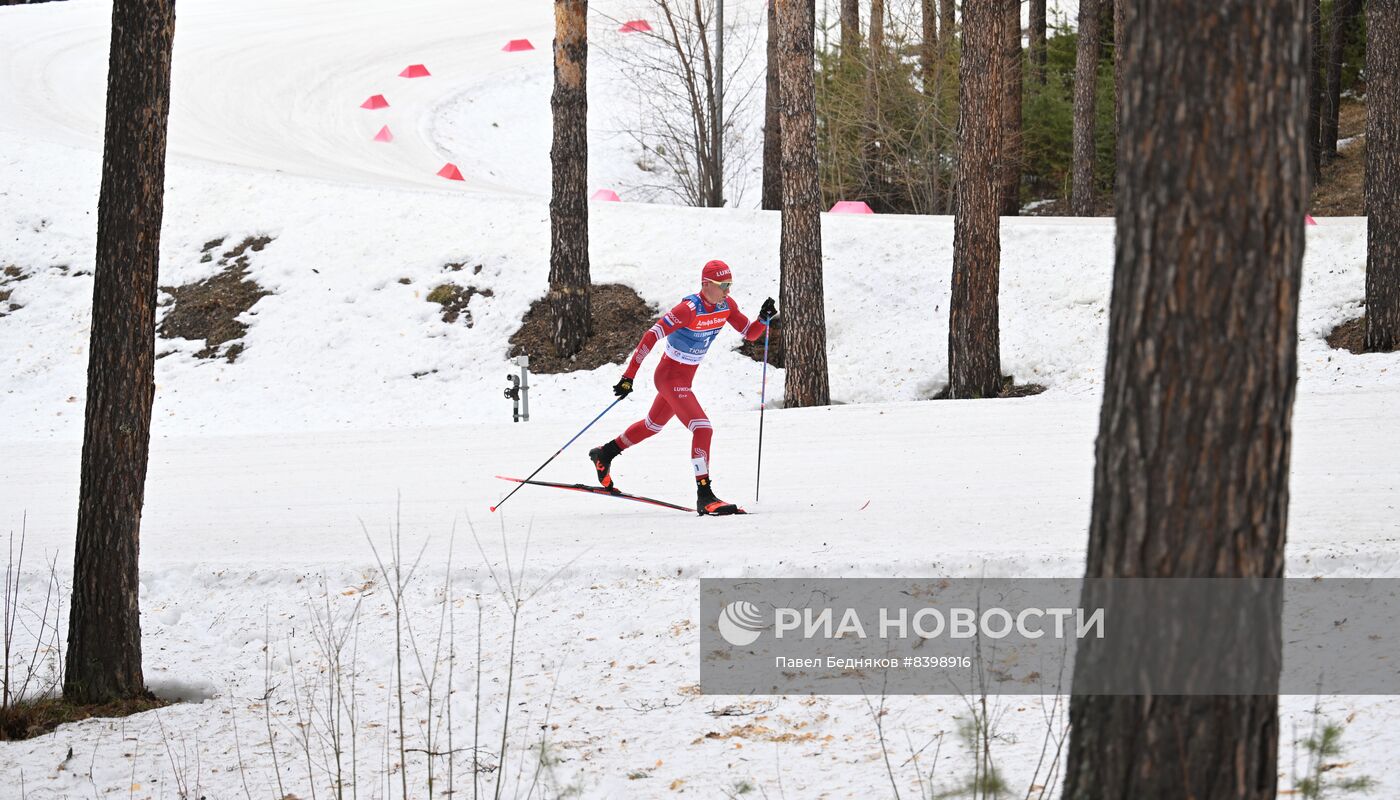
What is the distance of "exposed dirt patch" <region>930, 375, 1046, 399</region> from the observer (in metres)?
15.3

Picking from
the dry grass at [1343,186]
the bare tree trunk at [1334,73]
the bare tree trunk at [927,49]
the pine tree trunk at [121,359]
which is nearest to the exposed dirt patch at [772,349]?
the bare tree trunk at [927,49]

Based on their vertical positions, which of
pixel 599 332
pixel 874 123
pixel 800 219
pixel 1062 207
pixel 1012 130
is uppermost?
pixel 874 123

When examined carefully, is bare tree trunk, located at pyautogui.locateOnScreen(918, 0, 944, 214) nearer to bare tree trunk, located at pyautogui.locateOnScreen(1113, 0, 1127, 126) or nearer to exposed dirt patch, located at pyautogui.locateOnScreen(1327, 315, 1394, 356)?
bare tree trunk, located at pyautogui.locateOnScreen(1113, 0, 1127, 126)

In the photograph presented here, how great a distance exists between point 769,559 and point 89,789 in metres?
3.78

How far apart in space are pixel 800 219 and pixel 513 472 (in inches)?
192

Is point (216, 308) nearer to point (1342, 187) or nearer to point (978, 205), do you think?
point (978, 205)

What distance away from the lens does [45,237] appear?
21.5 metres

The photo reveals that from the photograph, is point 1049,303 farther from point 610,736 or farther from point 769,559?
point 610,736

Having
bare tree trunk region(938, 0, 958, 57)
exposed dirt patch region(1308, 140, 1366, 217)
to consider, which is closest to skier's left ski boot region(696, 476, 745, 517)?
bare tree trunk region(938, 0, 958, 57)

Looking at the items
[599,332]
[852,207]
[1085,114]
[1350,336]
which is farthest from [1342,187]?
[599,332]

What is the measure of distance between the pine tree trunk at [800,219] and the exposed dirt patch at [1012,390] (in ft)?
5.60

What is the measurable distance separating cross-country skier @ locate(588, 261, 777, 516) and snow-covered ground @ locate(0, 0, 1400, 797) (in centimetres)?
47

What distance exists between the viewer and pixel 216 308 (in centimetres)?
1972

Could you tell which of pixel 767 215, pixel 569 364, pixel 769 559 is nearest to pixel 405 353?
pixel 569 364
